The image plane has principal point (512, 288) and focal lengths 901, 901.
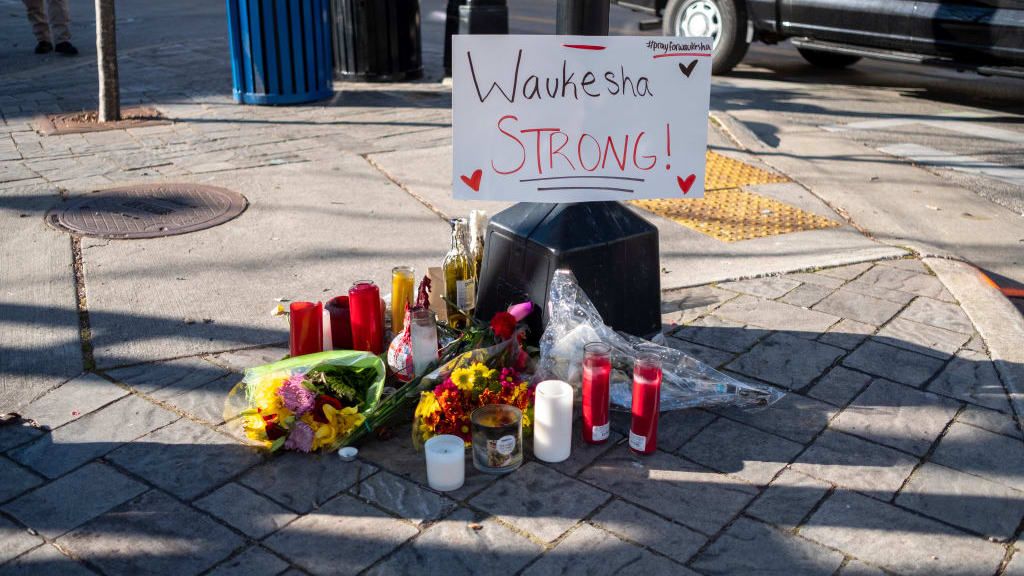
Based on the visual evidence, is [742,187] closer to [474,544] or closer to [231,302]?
[231,302]

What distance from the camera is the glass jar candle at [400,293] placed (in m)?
3.54

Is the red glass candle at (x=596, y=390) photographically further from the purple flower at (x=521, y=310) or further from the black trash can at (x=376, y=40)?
the black trash can at (x=376, y=40)

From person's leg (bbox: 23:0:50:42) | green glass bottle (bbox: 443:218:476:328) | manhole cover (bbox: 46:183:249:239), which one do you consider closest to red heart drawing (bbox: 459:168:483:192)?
green glass bottle (bbox: 443:218:476:328)

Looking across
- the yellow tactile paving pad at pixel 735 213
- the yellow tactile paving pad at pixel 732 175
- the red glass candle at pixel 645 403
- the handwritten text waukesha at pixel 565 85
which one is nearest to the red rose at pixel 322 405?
the red glass candle at pixel 645 403

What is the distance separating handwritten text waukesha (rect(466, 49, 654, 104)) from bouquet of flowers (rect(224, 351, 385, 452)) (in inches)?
41.0

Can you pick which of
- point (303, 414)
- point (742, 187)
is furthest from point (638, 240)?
point (742, 187)

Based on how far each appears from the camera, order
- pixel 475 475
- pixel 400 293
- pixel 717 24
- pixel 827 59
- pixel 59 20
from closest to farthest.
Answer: pixel 475 475 < pixel 400 293 < pixel 717 24 < pixel 59 20 < pixel 827 59

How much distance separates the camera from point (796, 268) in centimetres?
442

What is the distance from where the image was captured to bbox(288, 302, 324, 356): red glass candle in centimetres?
327

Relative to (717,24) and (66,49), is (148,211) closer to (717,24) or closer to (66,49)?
(66,49)

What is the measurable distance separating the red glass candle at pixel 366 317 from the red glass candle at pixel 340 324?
0.03 m

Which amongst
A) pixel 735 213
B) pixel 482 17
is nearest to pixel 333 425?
pixel 735 213

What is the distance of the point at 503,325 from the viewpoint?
3.11 meters

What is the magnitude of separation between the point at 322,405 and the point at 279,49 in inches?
198
